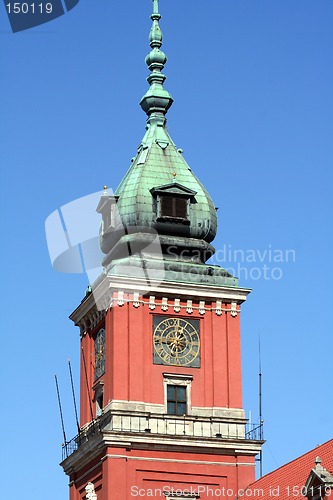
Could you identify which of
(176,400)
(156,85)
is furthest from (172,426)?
(156,85)

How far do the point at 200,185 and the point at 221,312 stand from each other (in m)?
4.68

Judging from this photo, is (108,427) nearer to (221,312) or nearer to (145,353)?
(145,353)

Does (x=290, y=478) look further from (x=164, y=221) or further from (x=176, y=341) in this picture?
(x=164, y=221)

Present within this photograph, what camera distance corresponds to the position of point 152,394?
39656mm

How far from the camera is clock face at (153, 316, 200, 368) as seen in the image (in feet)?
132

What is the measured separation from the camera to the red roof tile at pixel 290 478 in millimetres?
35625

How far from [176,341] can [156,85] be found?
9812 mm

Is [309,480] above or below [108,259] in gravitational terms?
below

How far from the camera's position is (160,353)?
40.2 metres

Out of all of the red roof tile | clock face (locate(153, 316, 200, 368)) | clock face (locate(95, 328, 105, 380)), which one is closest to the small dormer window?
clock face (locate(153, 316, 200, 368))

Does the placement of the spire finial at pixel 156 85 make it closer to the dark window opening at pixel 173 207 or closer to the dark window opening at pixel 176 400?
the dark window opening at pixel 173 207

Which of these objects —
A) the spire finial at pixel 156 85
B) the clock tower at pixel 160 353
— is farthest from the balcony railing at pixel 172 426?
the spire finial at pixel 156 85

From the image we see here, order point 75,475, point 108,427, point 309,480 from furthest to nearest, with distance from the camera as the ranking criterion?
point 75,475 → point 108,427 → point 309,480

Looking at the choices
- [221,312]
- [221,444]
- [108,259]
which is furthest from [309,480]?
[108,259]
